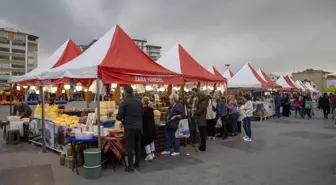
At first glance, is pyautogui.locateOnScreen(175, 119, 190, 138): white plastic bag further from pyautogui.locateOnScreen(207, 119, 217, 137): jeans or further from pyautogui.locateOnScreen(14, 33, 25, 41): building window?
pyautogui.locateOnScreen(14, 33, 25, 41): building window

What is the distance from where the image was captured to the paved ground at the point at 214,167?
16.2 ft

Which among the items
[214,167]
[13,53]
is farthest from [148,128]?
[13,53]

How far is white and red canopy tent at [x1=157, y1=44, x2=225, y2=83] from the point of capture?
9.46 metres

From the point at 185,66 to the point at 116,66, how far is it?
4.84 metres

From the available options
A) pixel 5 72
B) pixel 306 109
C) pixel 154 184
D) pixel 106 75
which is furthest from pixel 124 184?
pixel 5 72

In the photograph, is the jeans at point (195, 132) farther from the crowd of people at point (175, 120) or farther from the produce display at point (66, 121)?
the produce display at point (66, 121)

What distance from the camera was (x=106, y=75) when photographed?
5773 mm

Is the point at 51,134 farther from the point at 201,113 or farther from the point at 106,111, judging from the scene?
the point at 201,113

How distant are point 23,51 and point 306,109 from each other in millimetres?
107463

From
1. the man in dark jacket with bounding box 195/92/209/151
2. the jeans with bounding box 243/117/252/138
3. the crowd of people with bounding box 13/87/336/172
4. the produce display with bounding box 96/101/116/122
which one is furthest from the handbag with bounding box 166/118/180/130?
the jeans with bounding box 243/117/252/138

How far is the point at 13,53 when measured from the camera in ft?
309

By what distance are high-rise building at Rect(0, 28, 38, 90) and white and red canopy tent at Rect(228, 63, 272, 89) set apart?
93.6 m

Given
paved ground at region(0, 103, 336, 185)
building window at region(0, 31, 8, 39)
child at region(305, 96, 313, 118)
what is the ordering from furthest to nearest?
building window at region(0, 31, 8, 39)
child at region(305, 96, 313, 118)
paved ground at region(0, 103, 336, 185)

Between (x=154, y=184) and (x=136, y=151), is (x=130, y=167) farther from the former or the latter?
(x=154, y=184)
